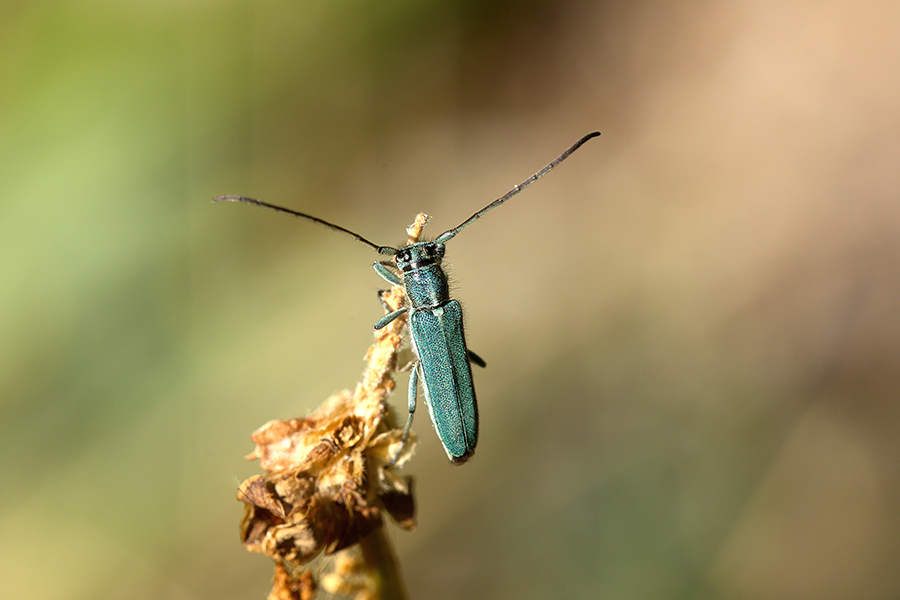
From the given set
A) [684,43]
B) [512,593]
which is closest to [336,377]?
[512,593]

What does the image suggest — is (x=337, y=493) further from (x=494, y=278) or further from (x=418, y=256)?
(x=494, y=278)

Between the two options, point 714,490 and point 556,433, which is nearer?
point 714,490

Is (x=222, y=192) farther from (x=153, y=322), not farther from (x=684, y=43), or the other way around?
(x=684, y=43)

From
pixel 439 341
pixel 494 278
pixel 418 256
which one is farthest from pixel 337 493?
pixel 494 278

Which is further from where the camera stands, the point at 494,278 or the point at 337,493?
the point at 494,278

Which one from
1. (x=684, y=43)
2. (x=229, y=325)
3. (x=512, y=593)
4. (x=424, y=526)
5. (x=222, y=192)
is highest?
(x=684, y=43)

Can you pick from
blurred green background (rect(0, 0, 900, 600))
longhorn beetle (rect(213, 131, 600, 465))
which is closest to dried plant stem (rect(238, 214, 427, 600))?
longhorn beetle (rect(213, 131, 600, 465))
